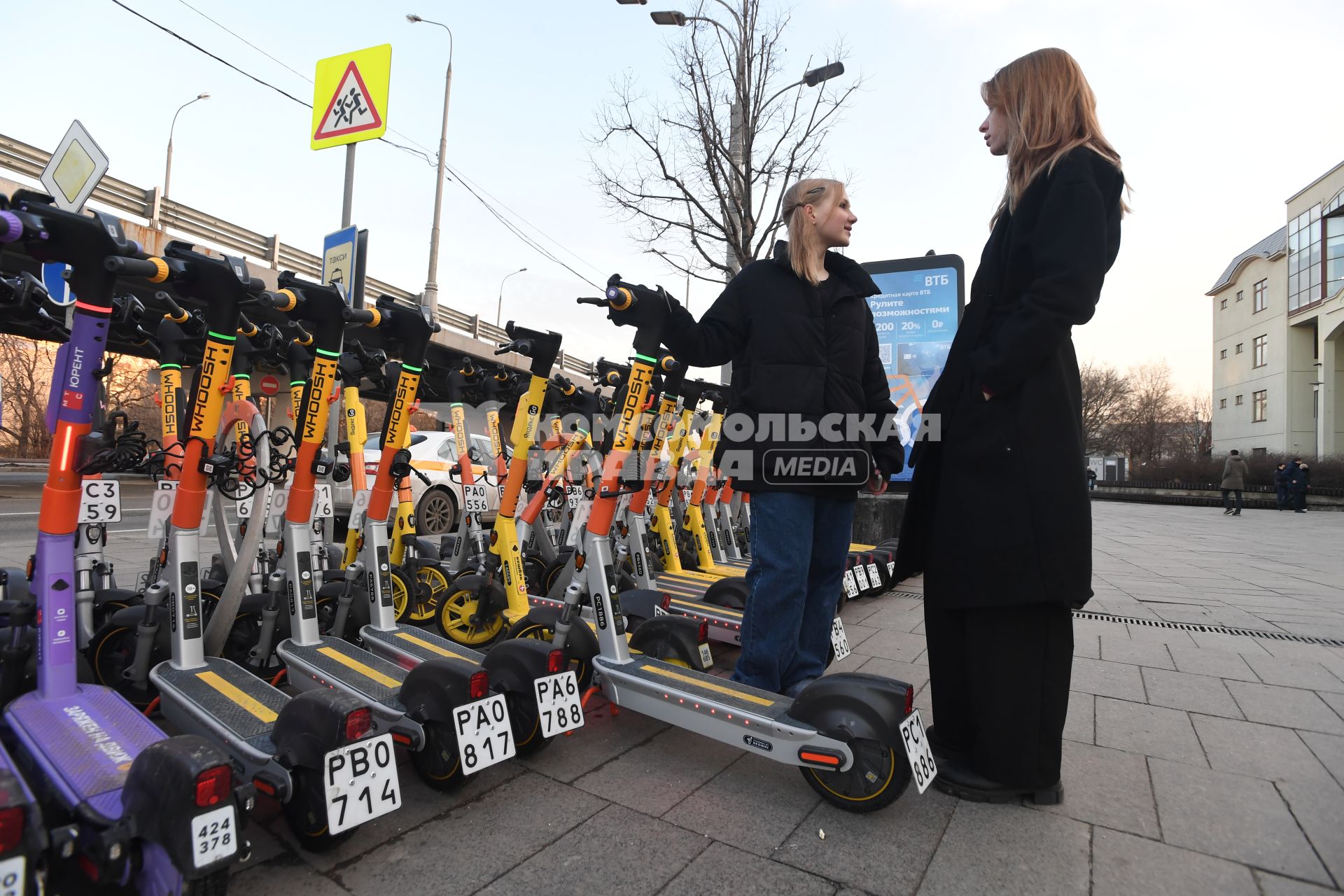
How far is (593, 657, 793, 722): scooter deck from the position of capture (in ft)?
8.64

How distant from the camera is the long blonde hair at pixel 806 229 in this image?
124 inches

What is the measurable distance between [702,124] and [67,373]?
11.0m

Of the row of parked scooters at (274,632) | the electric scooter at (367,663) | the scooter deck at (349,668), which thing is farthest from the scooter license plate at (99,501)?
the scooter deck at (349,668)

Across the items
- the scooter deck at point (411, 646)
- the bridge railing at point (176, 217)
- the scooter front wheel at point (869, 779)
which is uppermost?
the bridge railing at point (176, 217)

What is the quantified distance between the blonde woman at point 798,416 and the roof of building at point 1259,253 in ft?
162

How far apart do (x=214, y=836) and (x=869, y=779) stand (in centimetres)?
191

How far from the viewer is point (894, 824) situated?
2.38m

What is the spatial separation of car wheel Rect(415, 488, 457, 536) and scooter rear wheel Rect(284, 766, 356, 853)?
8928 mm

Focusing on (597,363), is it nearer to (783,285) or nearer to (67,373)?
(783,285)

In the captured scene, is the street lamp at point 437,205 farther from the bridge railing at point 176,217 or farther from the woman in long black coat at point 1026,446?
the woman in long black coat at point 1026,446

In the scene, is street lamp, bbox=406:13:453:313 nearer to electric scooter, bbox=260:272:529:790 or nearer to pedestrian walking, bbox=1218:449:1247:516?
electric scooter, bbox=260:272:529:790

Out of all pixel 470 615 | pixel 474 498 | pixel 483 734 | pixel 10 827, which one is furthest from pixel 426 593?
pixel 10 827

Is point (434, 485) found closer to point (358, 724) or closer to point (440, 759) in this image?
point (440, 759)

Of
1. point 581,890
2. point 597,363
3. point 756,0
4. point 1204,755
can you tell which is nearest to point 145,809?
point 581,890
